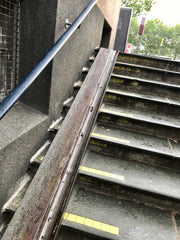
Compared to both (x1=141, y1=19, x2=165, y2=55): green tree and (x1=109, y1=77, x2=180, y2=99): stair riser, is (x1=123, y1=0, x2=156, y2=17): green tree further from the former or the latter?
(x1=109, y1=77, x2=180, y2=99): stair riser

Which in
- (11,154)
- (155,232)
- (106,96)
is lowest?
(155,232)

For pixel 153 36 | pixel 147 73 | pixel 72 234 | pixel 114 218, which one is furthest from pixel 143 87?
pixel 153 36

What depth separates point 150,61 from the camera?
3.50 m

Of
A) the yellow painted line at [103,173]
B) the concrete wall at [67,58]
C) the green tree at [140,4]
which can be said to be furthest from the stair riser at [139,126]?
the green tree at [140,4]

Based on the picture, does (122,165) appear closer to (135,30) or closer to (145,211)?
(145,211)

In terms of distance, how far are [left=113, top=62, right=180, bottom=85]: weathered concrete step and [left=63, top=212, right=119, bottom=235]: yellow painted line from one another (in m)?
2.39

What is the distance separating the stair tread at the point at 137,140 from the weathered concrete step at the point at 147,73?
4.11 feet

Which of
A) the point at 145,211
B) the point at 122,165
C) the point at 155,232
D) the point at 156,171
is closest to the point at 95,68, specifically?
the point at 122,165

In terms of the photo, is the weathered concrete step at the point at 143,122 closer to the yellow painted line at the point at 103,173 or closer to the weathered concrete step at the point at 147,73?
the yellow painted line at the point at 103,173

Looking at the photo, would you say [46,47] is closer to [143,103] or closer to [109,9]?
[143,103]

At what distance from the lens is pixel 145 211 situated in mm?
1712

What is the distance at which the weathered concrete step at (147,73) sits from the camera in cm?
306

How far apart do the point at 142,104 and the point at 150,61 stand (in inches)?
50.5

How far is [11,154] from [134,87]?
2.06 meters
